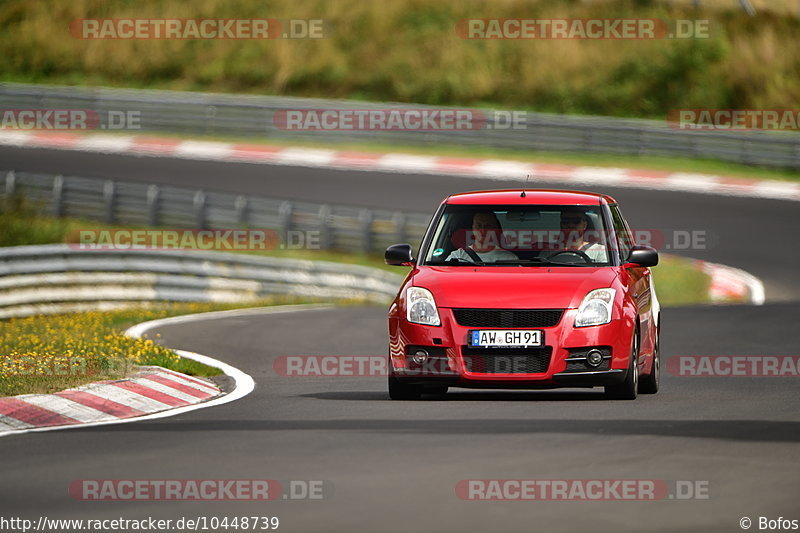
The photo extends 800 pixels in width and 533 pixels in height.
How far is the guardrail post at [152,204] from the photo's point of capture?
32.8 meters

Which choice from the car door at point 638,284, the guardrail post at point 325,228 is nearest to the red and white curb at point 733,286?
the guardrail post at point 325,228

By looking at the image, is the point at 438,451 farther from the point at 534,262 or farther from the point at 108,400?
the point at 108,400

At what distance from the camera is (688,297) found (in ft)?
87.1

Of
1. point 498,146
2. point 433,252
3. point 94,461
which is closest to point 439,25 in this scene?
point 498,146

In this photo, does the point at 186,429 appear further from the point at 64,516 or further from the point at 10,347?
the point at 10,347

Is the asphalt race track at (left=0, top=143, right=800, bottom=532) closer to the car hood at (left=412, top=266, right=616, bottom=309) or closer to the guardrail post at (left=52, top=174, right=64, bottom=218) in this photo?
the car hood at (left=412, top=266, right=616, bottom=309)

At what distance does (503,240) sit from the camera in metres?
12.6

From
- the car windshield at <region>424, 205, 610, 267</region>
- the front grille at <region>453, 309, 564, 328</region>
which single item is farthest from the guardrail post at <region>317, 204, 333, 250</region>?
the front grille at <region>453, 309, 564, 328</region>

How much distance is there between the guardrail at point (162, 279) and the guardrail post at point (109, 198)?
750cm

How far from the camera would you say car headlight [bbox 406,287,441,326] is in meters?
11.7

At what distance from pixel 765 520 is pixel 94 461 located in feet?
12.7

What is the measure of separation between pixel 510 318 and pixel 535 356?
1.08 feet

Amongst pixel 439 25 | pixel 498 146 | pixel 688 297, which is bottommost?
pixel 688 297

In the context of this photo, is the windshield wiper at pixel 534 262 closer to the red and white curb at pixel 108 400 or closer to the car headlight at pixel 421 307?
the car headlight at pixel 421 307
